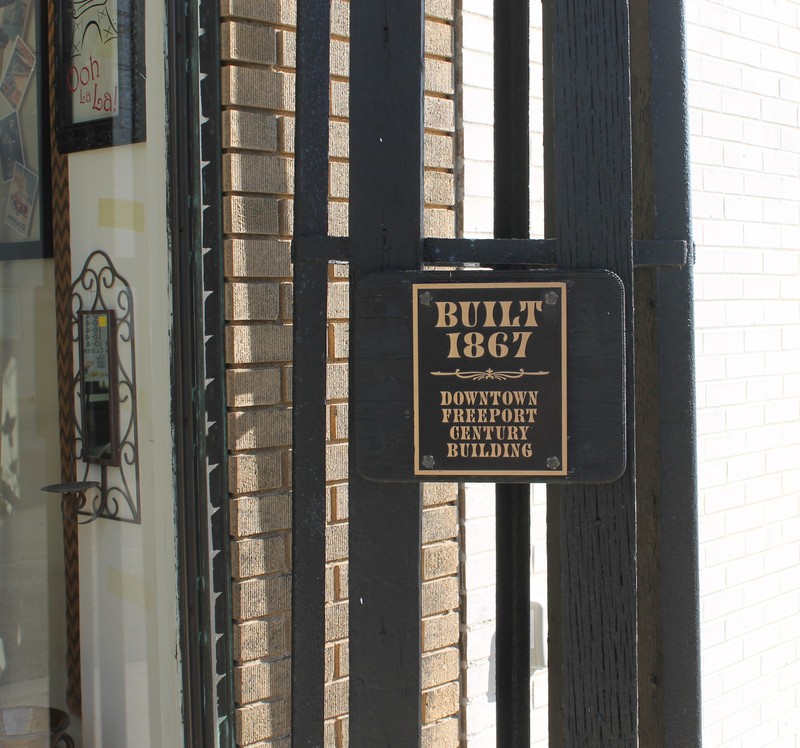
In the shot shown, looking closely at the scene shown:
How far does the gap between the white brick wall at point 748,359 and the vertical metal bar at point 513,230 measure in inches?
89.0

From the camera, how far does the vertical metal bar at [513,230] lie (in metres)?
2.07

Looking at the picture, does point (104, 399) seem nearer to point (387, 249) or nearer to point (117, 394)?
point (117, 394)

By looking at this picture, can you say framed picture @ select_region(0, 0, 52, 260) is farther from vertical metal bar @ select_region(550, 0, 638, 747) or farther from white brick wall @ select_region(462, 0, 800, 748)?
white brick wall @ select_region(462, 0, 800, 748)

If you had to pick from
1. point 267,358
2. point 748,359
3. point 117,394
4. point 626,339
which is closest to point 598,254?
point 626,339

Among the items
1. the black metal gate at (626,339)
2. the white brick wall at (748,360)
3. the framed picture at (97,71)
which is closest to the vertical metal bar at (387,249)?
the black metal gate at (626,339)

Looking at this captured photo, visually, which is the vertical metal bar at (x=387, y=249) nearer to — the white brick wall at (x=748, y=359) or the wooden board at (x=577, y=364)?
the wooden board at (x=577, y=364)

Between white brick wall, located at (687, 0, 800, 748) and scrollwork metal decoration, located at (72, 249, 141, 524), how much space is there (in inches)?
91.8

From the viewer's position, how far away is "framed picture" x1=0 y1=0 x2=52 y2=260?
2693 millimetres

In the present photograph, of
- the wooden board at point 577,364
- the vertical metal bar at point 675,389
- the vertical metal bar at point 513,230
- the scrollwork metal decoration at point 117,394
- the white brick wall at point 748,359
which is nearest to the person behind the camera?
the wooden board at point 577,364

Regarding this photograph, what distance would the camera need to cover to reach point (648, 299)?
1.96m

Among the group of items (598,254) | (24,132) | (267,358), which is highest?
(24,132)

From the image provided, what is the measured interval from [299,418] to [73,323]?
1166 millimetres

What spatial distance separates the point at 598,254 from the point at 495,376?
29 centimetres

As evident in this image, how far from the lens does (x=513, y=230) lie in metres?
2.07
